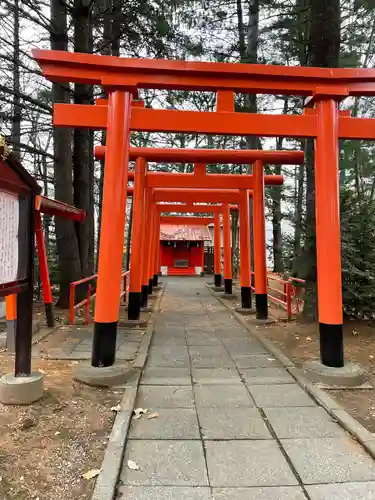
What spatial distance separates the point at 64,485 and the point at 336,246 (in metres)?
3.79

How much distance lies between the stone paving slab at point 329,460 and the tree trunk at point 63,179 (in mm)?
7183

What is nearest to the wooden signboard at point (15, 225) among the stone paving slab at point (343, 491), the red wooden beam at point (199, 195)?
the stone paving slab at point (343, 491)

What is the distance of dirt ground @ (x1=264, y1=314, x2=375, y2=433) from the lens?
3.81m

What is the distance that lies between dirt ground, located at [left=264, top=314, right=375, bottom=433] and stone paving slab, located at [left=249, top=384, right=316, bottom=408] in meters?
0.36

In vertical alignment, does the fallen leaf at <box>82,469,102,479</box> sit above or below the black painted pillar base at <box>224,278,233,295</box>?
below

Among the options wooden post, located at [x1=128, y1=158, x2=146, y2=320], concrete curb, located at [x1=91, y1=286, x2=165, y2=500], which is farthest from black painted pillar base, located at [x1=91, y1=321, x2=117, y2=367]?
wooden post, located at [x1=128, y1=158, x2=146, y2=320]

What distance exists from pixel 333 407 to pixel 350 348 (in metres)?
2.36

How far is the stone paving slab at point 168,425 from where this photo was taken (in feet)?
10.4

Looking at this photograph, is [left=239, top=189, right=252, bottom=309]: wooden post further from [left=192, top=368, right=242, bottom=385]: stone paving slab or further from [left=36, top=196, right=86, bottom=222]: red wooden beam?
[left=192, top=368, right=242, bottom=385]: stone paving slab

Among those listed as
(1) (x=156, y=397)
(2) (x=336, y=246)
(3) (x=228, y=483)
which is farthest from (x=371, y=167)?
(3) (x=228, y=483)

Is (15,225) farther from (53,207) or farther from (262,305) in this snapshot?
(262,305)

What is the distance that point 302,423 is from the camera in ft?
11.2

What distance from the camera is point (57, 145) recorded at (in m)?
9.16

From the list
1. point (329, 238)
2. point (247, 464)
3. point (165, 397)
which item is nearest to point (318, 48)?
point (329, 238)
